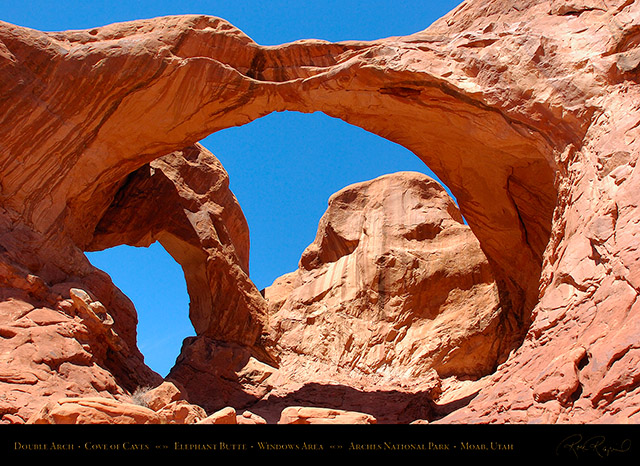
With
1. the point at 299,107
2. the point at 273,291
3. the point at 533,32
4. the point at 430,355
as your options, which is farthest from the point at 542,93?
the point at 273,291

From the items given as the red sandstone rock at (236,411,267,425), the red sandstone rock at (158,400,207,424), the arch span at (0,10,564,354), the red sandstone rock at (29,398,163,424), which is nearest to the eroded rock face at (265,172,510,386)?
the arch span at (0,10,564,354)

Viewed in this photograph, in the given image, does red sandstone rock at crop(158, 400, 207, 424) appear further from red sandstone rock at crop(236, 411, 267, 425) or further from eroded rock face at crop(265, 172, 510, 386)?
eroded rock face at crop(265, 172, 510, 386)

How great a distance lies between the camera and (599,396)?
640cm

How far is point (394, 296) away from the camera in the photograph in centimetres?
1561

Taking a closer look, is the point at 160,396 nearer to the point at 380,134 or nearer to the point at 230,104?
the point at 230,104

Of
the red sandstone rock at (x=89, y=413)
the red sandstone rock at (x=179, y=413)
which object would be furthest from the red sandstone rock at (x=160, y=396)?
the red sandstone rock at (x=89, y=413)

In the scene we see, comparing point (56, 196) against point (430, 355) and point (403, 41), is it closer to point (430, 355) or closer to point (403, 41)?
point (403, 41)

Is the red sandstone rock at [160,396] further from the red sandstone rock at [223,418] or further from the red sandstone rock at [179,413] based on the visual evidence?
the red sandstone rock at [223,418]

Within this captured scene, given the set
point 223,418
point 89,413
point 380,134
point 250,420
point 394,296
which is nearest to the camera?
point 89,413
